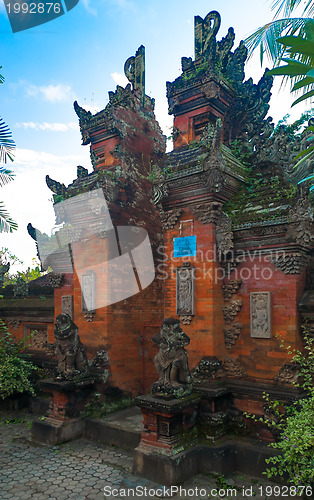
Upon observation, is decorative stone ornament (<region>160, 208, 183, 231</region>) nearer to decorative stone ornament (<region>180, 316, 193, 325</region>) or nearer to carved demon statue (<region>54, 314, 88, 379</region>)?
decorative stone ornament (<region>180, 316, 193, 325</region>)

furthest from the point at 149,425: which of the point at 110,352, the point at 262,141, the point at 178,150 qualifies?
the point at 262,141

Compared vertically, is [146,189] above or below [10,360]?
above

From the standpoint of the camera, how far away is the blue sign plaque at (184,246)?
8469 mm

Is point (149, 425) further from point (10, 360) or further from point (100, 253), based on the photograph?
point (10, 360)

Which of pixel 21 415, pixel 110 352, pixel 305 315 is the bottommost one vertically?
pixel 21 415

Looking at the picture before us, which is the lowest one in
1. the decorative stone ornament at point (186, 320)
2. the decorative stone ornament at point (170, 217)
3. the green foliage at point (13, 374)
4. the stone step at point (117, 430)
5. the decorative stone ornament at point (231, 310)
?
the stone step at point (117, 430)

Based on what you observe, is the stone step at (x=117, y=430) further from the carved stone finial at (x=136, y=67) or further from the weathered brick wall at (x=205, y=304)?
the carved stone finial at (x=136, y=67)

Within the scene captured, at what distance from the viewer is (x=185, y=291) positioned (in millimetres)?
8375

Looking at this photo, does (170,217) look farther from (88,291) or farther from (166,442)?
(166,442)

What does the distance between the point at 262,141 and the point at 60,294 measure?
744 centimetres

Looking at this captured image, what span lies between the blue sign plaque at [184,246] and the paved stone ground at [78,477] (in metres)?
4.44

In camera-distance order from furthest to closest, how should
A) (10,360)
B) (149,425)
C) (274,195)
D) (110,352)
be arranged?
(10,360) < (110,352) < (274,195) < (149,425)

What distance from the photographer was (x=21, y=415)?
1101cm

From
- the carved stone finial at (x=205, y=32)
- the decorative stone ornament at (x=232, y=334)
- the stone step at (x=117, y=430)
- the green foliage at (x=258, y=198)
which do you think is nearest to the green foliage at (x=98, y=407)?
the stone step at (x=117, y=430)
